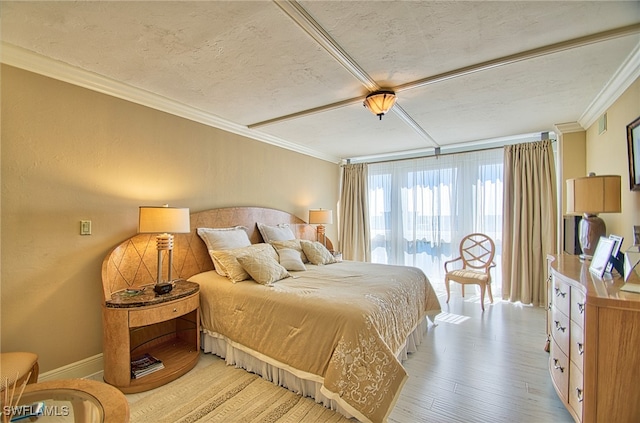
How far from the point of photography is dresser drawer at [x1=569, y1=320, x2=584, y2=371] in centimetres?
158

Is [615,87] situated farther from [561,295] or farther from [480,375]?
[480,375]

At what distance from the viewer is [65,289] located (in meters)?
2.26

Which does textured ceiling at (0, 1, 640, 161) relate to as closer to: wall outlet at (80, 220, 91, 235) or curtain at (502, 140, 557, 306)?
curtain at (502, 140, 557, 306)

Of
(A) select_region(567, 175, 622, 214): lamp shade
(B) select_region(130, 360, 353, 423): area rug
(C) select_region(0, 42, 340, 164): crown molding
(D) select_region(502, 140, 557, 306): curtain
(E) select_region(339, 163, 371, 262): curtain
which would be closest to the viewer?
(B) select_region(130, 360, 353, 423): area rug

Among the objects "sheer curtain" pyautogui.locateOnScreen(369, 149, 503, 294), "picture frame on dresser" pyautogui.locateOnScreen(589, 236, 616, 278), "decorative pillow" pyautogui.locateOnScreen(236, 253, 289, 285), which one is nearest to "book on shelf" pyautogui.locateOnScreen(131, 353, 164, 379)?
"decorative pillow" pyautogui.locateOnScreen(236, 253, 289, 285)

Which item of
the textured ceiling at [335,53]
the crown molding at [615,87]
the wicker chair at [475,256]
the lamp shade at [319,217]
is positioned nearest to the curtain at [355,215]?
the lamp shade at [319,217]

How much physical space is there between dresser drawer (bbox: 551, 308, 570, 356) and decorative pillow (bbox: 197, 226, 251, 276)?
9.27 ft

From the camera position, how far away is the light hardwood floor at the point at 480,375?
192 centimetres

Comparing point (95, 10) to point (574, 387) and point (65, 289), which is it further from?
point (574, 387)

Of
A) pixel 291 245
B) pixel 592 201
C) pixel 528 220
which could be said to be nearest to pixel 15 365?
pixel 291 245

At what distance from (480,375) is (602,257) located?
1289 mm

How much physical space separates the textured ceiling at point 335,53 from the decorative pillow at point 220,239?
1.30 m

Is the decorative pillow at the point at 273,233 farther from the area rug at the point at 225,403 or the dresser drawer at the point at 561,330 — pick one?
the dresser drawer at the point at 561,330

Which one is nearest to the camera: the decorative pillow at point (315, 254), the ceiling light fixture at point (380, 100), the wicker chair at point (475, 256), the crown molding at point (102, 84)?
the crown molding at point (102, 84)
